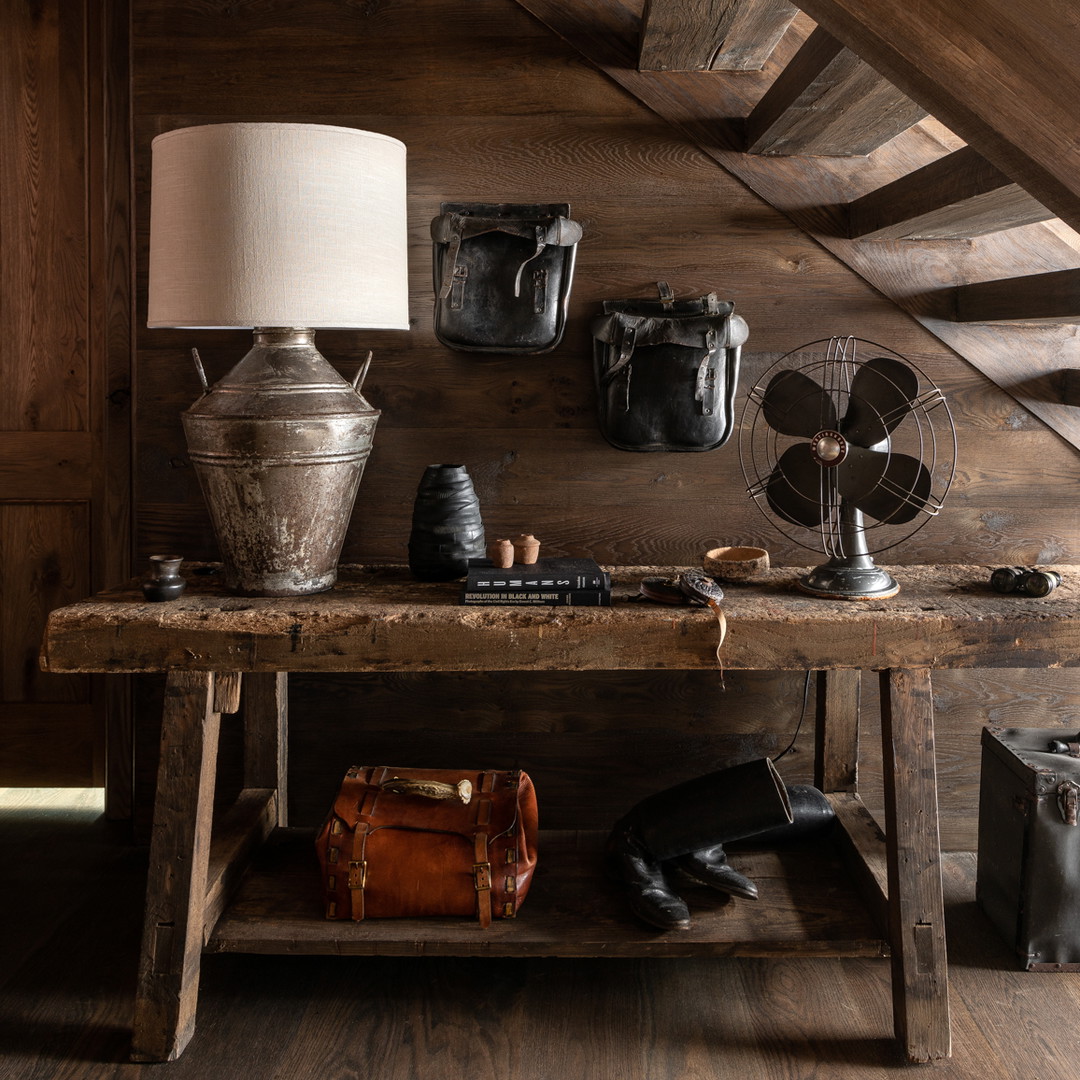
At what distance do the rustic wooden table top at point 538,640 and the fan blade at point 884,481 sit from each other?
26cm

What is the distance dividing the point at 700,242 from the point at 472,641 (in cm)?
120

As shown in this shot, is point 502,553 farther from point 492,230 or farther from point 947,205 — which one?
point 947,205

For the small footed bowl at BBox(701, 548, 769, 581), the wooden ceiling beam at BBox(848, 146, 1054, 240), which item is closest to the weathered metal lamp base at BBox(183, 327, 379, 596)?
the small footed bowl at BBox(701, 548, 769, 581)

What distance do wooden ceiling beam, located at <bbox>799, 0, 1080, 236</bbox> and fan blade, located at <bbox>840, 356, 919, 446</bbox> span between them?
71 cm

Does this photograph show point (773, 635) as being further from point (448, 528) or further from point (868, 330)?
point (868, 330)

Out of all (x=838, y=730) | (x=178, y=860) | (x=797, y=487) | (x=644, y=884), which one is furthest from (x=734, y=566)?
(x=178, y=860)

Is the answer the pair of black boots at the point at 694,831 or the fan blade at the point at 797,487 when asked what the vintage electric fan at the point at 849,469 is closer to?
the fan blade at the point at 797,487

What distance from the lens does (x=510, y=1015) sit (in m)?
2.01

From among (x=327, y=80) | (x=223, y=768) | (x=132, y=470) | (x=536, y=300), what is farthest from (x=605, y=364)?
(x=223, y=768)

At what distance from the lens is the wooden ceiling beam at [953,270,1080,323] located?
204 centimetres

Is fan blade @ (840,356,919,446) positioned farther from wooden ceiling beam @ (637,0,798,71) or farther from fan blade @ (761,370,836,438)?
wooden ceiling beam @ (637,0,798,71)

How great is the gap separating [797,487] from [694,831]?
0.75 m

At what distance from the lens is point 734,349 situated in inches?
96.8

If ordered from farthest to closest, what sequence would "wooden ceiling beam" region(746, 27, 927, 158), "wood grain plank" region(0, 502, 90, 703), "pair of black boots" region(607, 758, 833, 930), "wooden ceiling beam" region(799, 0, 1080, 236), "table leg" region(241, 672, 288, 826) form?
"wood grain plank" region(0, 502, 90, 703)
"table leg" region(241, 672, 288, 826)
"pair of black boots" region(607, 758, 833, 930)
"wooden ceiling beam" region(746, 27, 927, 158)
"wooden ceiling beam" region(799, 0, 1080, 236)
